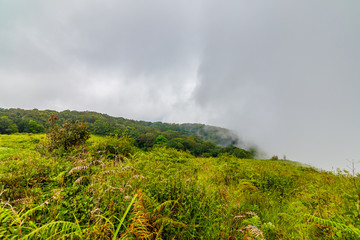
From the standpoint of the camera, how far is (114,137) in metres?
8.50

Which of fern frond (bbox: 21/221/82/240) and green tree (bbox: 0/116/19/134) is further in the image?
green tree (bbox: 0/116/19/134)

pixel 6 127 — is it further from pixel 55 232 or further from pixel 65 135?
pixel 55 232

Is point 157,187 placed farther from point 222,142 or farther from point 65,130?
point 222,142

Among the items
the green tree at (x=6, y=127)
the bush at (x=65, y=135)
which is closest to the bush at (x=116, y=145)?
the bush at (x=65, y=135)

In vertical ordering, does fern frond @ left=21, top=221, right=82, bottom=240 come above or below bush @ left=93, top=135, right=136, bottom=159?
below

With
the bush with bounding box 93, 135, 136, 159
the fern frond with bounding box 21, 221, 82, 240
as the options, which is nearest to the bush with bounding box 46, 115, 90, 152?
the bush with bounding box 93, 135, 136, 159

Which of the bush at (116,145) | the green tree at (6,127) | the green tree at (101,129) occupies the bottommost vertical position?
the green tree at (6,127)

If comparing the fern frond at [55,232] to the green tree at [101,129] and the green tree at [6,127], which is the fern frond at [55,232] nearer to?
the green tree at [101,129]

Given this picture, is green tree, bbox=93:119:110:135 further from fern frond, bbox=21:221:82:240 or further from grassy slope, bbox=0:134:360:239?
fern frond, bbox=21:221:82:240

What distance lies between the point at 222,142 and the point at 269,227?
133942 millimetres

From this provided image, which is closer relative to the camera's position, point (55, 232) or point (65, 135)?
point (55, 232)

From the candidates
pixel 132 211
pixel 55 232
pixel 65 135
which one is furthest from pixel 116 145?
pixel 55 232

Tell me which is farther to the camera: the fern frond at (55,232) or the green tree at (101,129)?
the green tree at (101,129)

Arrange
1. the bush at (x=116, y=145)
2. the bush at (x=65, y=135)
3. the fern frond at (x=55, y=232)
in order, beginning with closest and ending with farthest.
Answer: the fern frond at (x=55, y=232), the bush at (x=65, y=135), the bush at (x=116, y=145)
